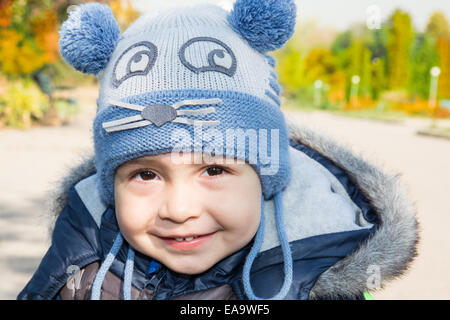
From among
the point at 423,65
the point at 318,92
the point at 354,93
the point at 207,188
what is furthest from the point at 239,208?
the point at 318,92

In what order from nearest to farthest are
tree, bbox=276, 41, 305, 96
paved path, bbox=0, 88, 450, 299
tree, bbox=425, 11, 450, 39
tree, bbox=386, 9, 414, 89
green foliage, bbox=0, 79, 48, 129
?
paved path, bbox=0, 88, 450, 299, green foliage, bbox=0, 79, 48, 129, tree, bbox=386, 9, 414, 89, tree, bbox=425, 11, 450, 39, tree, bbox=276, 41, 305, 96

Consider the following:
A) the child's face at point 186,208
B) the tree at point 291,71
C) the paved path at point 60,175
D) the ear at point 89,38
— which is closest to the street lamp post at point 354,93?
the tree at point 291,71

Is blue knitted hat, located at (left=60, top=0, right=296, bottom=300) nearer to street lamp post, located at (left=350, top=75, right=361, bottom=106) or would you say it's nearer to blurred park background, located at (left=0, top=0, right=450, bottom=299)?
blurred park background, located at (left=0, top=0, right=450, bottom=299)

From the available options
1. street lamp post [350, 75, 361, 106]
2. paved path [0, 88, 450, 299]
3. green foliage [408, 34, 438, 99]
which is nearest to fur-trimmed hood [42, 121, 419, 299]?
paved path [0, 88, 450, 299]

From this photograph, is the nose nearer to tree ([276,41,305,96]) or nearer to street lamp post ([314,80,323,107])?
street lamp post ([314,80,323,107])

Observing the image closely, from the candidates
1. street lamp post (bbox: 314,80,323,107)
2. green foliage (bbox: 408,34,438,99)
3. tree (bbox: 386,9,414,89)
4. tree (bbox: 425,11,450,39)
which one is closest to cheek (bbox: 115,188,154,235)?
tree (bbox: 386,9,414,89)

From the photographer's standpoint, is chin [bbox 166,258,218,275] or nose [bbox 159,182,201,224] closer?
nose [bbox 159,182,201,224]

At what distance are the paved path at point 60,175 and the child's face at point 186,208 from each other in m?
0.36

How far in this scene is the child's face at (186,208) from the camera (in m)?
1.23

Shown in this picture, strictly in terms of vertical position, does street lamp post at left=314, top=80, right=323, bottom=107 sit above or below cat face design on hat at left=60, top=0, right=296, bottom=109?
below

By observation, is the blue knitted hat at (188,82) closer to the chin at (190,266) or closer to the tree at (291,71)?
the chin at (190,266)

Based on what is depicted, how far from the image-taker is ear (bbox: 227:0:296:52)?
142 cm

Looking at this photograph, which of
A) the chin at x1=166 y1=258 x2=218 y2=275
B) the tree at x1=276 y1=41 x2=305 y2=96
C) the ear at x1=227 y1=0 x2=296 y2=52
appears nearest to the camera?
the chin at x1=166 y1=258 x2=218 y2=275

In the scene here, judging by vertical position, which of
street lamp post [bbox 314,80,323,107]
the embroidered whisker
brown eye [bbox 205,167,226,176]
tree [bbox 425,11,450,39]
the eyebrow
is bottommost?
street lamp post [bbox 314,80,323,107]
